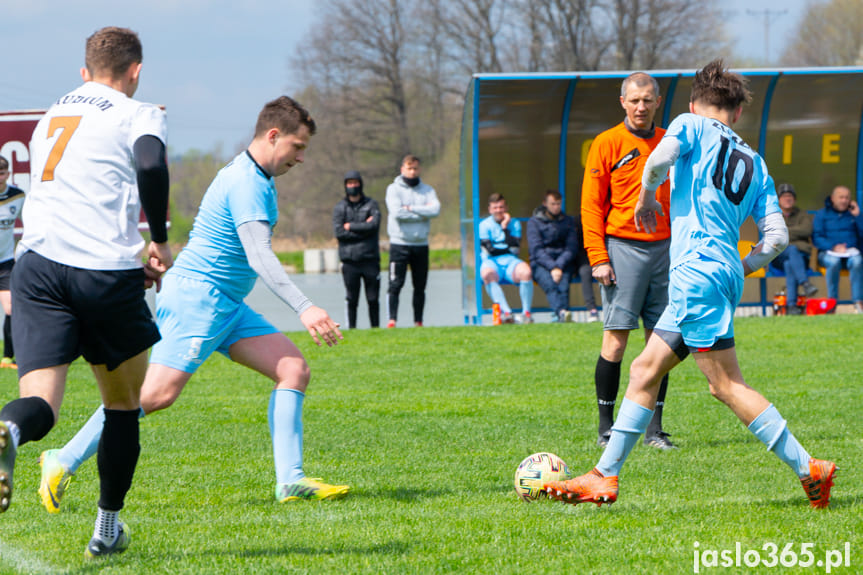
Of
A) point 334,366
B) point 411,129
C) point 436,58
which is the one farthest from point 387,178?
point 334,366

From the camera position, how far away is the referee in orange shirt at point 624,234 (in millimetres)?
6105

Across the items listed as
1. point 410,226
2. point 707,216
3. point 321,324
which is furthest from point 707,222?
point 410,226

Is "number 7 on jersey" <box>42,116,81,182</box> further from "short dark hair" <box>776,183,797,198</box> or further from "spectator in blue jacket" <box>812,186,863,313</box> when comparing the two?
"spectator in blue jacket" <box>812,186,863,313</box>

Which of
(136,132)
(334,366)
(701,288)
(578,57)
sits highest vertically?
(578,57)

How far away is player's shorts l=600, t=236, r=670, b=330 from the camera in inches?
240

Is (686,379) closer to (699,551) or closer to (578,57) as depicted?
(699,551)

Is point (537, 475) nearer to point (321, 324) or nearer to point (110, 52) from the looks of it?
point (321, 324)

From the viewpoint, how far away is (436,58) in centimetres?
4509

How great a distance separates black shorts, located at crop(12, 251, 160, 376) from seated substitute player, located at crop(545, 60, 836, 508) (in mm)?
2146

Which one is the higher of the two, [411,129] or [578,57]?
[578,57]

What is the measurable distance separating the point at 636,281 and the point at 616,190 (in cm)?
57

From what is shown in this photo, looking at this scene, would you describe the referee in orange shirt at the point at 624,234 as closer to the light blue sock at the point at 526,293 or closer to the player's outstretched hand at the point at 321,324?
the player's outstretched hand at the point at 321,324

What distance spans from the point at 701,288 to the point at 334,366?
6.65 meters

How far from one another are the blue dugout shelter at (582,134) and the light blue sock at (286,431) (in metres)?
9.93
